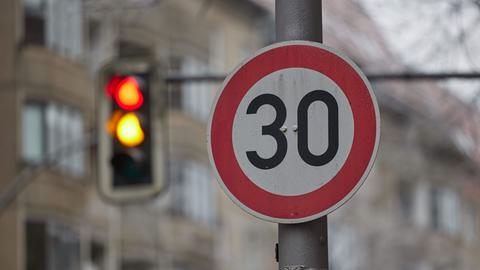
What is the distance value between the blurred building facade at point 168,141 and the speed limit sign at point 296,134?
11.3 meters

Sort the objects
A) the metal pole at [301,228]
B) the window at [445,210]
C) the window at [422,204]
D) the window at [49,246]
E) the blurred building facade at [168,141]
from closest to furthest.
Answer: the metal pole at [301,228]
the blurred building facade at [168,141]
the window at [49,246]
the window at [422,204]
the window at [445,210]

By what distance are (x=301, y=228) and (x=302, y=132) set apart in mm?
409

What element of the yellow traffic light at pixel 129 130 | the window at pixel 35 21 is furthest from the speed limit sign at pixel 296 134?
the window at pixel 35 21

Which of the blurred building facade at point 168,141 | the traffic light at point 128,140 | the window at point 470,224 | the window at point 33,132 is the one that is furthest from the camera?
the window at point 470,224

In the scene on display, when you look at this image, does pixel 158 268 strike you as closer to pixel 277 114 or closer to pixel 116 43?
pixel 116 43

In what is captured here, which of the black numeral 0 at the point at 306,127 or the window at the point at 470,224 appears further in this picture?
the window at the point at 470,224

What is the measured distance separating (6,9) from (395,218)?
27.8 m

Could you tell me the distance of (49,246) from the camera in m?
35.4

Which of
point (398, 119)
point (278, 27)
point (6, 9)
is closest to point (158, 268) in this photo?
point (6, 9)

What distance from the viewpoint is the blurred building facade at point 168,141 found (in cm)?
3080

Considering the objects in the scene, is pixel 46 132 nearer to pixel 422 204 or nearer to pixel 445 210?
pixel 422 204

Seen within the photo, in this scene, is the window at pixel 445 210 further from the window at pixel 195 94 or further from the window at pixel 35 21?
the window at pixel 35 21

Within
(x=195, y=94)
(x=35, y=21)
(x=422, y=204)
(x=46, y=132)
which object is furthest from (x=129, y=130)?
(x=422, y=204)

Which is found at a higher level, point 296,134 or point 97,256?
point 296,134
